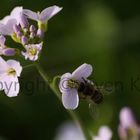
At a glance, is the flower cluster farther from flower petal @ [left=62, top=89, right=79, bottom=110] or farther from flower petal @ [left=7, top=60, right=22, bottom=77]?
flower petal @ [left=62, top=89, right=79, bottom=110]

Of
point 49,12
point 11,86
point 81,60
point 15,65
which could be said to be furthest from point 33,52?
point 81,60

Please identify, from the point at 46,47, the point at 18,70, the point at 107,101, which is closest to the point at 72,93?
the point at 18,70

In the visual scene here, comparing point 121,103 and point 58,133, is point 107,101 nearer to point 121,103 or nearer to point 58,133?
point 121,103

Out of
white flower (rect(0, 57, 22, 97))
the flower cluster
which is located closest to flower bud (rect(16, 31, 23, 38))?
the flower cluster

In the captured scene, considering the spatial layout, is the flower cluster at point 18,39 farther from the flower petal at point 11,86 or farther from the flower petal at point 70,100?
the flower petal at point 70,100

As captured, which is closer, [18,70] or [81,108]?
[18,70]

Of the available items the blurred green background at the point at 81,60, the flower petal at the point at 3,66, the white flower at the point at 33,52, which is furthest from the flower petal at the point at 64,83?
the blurred green background at the point at 81,60

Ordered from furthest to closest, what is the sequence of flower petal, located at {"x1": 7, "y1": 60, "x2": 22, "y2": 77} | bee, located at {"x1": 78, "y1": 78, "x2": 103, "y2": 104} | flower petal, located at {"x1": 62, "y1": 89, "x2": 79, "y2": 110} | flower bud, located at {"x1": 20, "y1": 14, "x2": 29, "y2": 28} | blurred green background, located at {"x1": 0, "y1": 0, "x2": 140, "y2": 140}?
blurred green background, located at {"x1": 0, "y1": 0, "x2": 140, "y2": 140} → bee, located at {"x1": 78, "y1": 78, "x2": 103, "y2": 104} → flower bud, located at {"x1": 20, "y1": 14, "x2": 29, "y2": 28} → flower petal, located at {"x1": 7, "y1": 60, "x2": 22, "y2": 77} → flower petal, located at {"x1": 62, "y1": 89, "x2": 79, "y2": 110}

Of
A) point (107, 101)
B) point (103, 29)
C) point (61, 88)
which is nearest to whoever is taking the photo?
point (61, 88)
